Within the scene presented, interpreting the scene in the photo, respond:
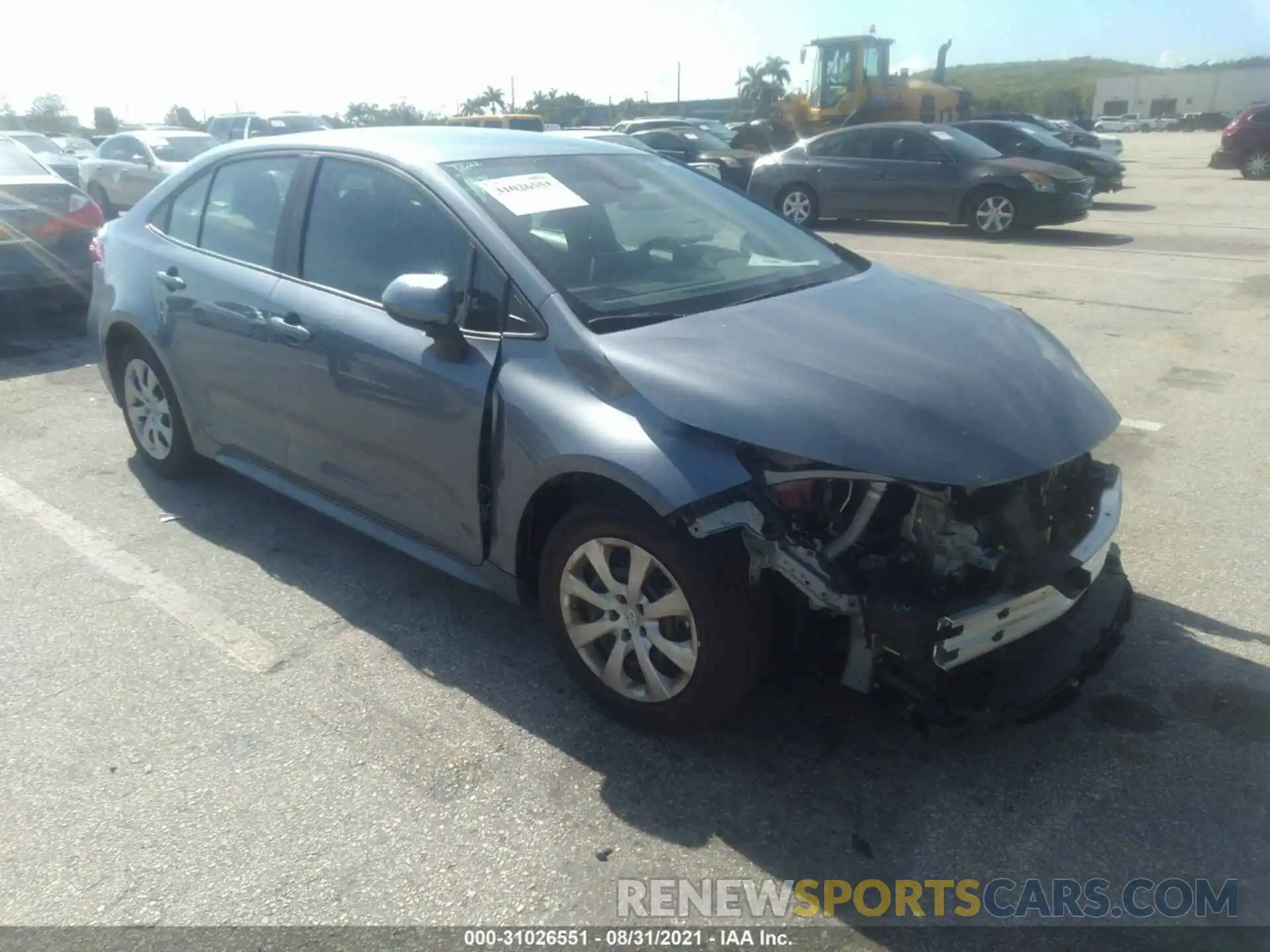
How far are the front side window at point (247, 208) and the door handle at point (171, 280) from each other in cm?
18

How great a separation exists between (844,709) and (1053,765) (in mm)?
624

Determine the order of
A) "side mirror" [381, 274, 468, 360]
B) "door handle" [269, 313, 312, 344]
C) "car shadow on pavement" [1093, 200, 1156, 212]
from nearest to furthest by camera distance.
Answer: "side mirror" [381, 274, 468, 360]
"door handle" [269, 313, 312, 344]
"car shadow on pavement" [1093, 200, 1156, 212]

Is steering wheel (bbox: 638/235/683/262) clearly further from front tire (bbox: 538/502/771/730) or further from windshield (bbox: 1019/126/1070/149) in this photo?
windshield (bbox: 1019/126/1070/149)

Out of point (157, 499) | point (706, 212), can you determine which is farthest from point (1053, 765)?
point (157, 499)

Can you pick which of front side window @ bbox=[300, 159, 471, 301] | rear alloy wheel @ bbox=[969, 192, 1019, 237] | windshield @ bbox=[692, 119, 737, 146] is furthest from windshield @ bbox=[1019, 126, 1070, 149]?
front side window @ bbox=[300, 159, 471, 301]

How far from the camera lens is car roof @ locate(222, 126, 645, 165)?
3.64 meters

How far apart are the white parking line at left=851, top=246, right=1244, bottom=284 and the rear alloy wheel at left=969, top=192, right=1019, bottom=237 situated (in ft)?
5.46

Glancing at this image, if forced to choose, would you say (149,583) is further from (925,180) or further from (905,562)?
(925,180)

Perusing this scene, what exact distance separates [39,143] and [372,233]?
56.2 ft

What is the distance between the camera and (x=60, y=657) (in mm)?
3535

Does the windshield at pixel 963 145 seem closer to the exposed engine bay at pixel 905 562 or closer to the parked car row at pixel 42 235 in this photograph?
the parked car row at pixel 42 235

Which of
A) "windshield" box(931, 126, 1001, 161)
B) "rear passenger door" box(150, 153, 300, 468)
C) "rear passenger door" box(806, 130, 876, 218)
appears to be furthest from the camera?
"rear passenger door" box(806, 130, 876, 218)

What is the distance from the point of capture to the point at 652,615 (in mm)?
2840

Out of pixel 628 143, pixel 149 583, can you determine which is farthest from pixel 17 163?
pixel 149 583
